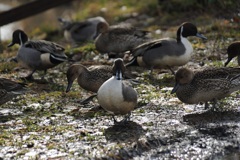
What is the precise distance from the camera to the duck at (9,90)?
7629 millimetres

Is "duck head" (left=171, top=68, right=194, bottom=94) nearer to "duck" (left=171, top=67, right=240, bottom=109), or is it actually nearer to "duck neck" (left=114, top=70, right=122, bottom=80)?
"duck" (left=171, top=67, right=240, bottom=109)

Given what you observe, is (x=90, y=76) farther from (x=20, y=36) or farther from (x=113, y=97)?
(x=20, y=36)

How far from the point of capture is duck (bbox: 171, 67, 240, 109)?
720 centimetres

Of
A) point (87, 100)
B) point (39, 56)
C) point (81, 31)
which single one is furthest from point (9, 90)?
point (81, 31)

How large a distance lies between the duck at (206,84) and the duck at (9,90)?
2005mm

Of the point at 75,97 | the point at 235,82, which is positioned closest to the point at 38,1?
the point at 75,97

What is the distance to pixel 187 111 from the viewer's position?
24.3 feet

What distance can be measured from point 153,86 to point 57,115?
185 centimetres

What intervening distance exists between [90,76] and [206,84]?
68.0 inches

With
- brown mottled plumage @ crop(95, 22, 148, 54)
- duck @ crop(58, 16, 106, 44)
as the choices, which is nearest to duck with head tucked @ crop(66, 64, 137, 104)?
brown mottled plumage @ crop(95, 22, 148, 54)

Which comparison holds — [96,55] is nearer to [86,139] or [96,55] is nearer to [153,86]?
[153,86]

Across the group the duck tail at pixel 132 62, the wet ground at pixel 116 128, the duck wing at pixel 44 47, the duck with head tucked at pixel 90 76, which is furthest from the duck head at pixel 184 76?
the duck wing at pixel 44 47

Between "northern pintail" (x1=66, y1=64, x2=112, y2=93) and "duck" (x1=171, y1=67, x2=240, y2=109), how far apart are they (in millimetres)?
1197

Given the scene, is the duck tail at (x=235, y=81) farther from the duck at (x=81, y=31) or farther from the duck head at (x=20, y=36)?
the duck at (x=81, y=31)
